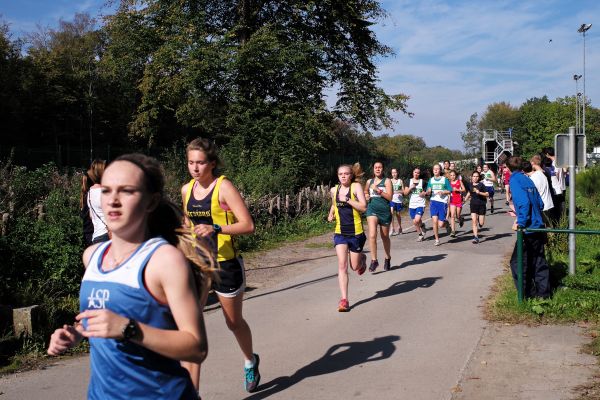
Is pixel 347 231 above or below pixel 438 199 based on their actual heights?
below

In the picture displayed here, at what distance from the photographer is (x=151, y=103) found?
1030 inches

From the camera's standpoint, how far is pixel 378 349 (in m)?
6.12

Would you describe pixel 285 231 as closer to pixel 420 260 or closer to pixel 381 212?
pixel 420 260

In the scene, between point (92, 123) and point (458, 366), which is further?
point (92, 123)

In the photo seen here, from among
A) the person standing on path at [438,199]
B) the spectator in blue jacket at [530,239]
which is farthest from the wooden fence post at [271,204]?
the spectator in blue jacket at [530,239]

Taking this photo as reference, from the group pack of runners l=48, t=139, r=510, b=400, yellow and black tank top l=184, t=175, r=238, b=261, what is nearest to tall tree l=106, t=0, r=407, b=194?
yellow and black tank top l=184, t=175, r=238, b=261

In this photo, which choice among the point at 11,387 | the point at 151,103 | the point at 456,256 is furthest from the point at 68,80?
the point at 11,387

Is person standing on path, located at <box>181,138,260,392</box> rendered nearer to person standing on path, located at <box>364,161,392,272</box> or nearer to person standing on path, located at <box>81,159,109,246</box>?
person standing on path, located at <box>81,159,109,246</box>

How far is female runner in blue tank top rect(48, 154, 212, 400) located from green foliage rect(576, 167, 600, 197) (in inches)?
1086

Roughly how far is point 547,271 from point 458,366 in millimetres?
2738

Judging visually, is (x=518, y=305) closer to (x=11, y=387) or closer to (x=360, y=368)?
(x=360, y=368)

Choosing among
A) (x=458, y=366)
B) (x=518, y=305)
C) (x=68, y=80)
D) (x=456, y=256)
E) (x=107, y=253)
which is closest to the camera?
(x=107, y=253)

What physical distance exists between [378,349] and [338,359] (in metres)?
0.52

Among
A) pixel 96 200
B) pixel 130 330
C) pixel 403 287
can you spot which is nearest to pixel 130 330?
pixel 130 330
